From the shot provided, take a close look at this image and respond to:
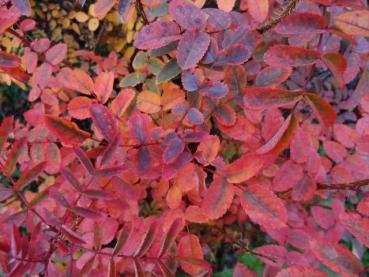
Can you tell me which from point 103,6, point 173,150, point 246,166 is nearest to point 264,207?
point 246,166

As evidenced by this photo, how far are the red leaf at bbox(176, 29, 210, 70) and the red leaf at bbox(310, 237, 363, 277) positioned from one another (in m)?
0.36

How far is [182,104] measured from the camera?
0.88m

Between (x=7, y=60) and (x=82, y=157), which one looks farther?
(x=7, y=60)

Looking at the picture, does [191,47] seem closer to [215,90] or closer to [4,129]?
[215,90]

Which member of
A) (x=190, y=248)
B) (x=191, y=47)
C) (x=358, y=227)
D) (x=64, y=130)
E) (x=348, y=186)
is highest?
(x=191, y=47)

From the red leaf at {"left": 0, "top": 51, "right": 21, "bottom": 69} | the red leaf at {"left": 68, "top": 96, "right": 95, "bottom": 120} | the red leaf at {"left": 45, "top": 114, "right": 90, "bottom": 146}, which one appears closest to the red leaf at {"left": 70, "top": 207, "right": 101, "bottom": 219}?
the red leaf at {"left": 45, "top": 114, "right": 90, "bottom": 146}

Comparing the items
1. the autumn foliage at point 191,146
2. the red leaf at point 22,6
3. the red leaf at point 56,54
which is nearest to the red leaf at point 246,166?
the autumn foliage at point 191,146

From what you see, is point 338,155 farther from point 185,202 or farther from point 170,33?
point 170,33

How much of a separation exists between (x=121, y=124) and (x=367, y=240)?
625 millimetres

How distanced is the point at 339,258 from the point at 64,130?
0.49 meters

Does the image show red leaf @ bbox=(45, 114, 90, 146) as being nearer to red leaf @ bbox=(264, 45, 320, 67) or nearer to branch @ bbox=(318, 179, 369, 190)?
red leaf @ bbox=(264, 45, 320, 67)

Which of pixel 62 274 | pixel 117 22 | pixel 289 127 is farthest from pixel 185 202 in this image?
pixel 117 22

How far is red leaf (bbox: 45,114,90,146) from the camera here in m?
0.72

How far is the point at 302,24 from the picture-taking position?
0.68 metres
